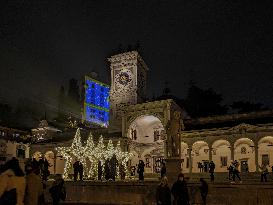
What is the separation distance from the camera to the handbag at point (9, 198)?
213 inches

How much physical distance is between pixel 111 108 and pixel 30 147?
46.1 ft

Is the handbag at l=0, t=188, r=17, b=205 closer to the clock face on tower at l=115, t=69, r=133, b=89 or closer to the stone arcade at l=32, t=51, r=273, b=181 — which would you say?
the stone arcade at l=32, t=51, r=273, b=181

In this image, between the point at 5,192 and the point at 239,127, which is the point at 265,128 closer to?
the point at 239,127

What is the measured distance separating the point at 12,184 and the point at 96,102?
64451 millimetres

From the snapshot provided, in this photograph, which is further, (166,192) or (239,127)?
(239,127)

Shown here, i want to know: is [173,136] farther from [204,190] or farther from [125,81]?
[125,81]

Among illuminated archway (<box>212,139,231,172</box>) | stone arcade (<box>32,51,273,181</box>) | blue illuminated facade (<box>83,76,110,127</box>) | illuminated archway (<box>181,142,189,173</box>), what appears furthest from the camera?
blue illuminated facade (<box>83,76,110,127</box>)

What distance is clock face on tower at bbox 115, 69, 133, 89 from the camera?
52625 mm

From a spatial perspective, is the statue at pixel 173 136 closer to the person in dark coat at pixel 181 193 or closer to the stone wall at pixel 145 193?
the stone wall at pixel 145 193

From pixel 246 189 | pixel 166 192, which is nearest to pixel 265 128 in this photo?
pixel 246 189

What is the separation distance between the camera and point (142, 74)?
55.2 meters

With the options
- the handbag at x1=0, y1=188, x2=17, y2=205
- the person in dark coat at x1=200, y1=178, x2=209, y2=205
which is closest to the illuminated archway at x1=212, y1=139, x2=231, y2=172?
the person in dark coat at x1=200, y1=178, x2=209, y2=205

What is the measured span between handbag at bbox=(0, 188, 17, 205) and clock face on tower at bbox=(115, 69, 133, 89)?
4700 cm

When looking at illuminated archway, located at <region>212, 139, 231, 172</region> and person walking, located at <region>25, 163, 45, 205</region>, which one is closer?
person walking, located at <region>25, 163, 45, 205</region>
